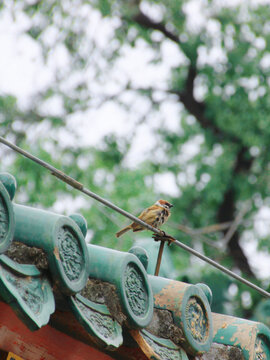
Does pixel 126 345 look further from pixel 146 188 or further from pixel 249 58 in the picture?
pixel 249 58

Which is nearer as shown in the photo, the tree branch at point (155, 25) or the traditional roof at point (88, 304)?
the traditional roof at point (88, 304)

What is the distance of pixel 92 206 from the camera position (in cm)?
862

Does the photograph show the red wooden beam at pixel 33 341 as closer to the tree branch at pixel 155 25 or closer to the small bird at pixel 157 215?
the small bird at pixel 157 215

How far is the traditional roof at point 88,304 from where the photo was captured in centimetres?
167

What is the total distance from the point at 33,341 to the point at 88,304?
12.8 inches

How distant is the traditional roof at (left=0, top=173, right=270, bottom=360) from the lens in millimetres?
1674

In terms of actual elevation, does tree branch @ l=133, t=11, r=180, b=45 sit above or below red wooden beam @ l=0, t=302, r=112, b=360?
below

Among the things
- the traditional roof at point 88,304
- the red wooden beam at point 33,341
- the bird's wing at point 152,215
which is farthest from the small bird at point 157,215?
the red wooden beam at point 33,341

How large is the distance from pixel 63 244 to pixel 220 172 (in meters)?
8.66

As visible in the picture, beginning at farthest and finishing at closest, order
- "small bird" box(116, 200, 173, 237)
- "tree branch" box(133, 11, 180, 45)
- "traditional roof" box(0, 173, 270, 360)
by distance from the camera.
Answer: "tree branch" box(133, 11, 180, 45) → "small bird" box(116, 200, 173, 237) → "traditional roof" box(0, 173, 270, 360)

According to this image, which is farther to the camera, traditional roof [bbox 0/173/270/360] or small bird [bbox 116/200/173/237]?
small bird [bbox 116/200/173/237]

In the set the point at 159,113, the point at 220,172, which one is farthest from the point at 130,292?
the point at 159,113

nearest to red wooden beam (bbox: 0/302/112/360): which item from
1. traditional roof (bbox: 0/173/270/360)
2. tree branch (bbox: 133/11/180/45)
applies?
traditional roof (bbox: 0/173/270/360)

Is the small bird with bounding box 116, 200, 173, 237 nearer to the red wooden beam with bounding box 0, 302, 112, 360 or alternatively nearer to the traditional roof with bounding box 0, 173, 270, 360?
the traditional roof with bounding box 0, 173, 270, 360
